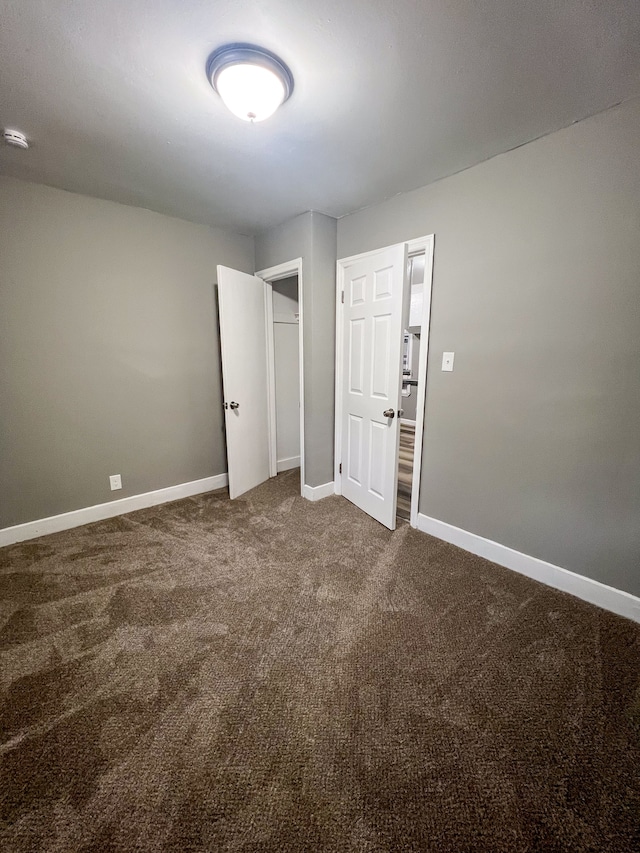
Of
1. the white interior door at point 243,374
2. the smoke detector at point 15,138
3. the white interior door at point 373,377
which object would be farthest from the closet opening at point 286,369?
the smoke detector at point 15,138

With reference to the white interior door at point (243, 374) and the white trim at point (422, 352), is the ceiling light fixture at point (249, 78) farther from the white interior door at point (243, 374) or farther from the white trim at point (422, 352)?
the white interior door at point (243, 374)

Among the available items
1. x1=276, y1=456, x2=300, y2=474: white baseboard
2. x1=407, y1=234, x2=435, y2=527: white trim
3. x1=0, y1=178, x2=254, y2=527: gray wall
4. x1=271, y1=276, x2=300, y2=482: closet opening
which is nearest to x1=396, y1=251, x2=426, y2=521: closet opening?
x1=407, y1=234, x2=435, y2=527: white trim

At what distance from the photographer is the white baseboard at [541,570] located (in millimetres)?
1727

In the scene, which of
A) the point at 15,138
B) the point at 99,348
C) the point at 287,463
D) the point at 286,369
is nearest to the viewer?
the point at 15,138

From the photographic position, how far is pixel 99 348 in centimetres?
256

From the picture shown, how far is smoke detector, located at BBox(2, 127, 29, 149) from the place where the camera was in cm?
167

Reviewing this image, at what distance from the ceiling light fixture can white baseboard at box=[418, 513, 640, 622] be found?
2542mm

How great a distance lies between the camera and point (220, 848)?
3.00 feet

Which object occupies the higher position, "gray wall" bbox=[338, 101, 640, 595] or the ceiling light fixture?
the ceiling light fixture

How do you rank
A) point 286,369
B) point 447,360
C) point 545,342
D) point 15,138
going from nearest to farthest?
point 15,138
point 545,342
point 447,360
point 286,369

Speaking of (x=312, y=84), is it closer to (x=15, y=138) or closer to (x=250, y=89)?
(x=250, y=89)

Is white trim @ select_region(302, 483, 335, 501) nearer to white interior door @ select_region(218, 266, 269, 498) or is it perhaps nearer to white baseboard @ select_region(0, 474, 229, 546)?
white interior door @ select_region(218, 266, 269, 498)

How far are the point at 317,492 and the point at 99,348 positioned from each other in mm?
2120

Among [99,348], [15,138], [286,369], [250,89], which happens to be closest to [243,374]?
[286,369]
